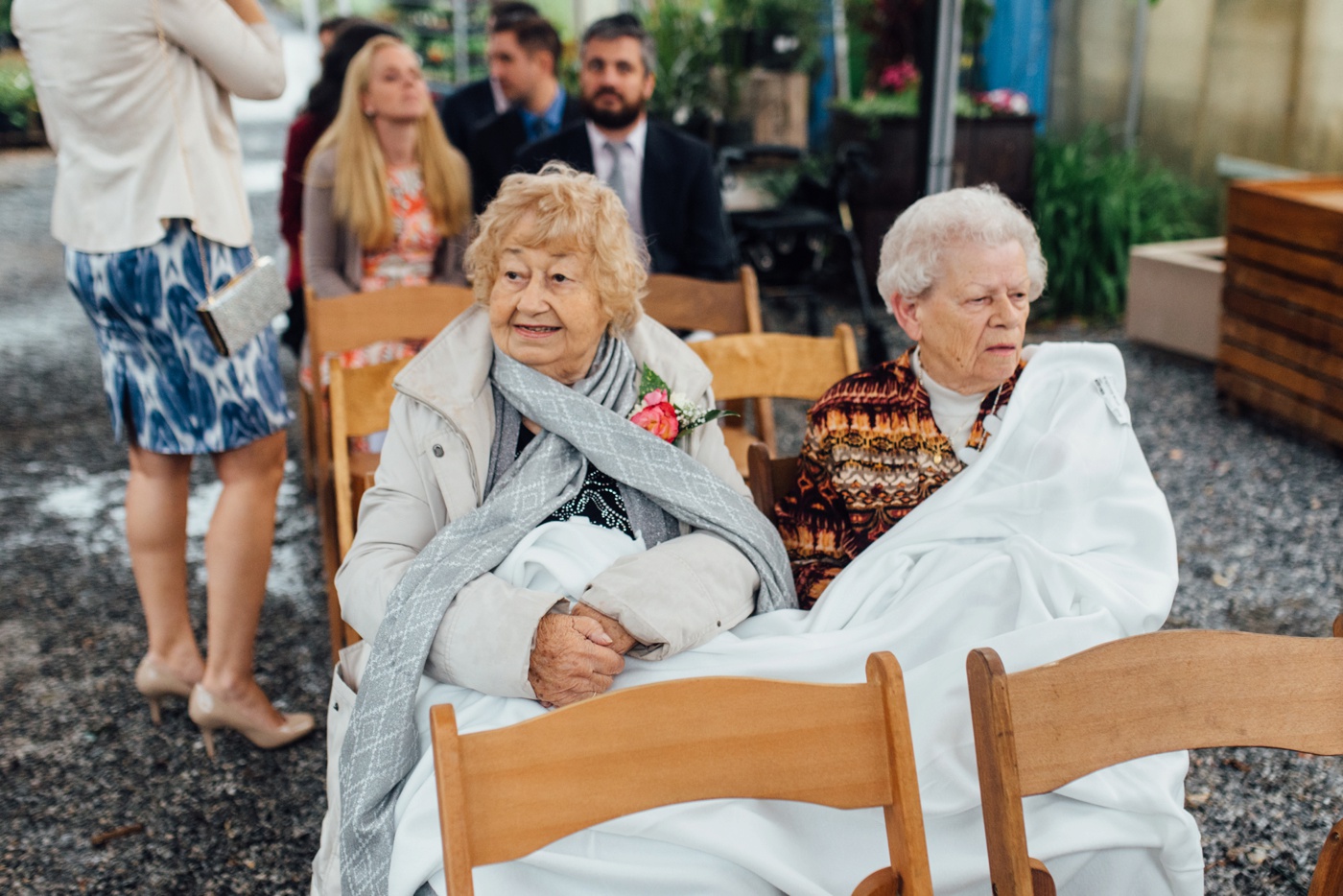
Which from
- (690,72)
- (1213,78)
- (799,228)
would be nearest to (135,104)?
(799,228)

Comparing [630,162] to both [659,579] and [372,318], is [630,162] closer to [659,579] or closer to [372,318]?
[372,318]

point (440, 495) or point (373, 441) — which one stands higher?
point (440, 495)

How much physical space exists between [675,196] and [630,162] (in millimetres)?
203

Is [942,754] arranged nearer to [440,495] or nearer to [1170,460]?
[440,495]

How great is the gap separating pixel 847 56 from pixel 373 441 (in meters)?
5.58

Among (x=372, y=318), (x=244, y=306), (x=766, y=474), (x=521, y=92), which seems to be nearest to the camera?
(x=766, y=474)

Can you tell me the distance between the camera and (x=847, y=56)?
323 inches

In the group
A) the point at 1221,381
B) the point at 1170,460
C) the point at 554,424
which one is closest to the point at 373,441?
the point at 554,424

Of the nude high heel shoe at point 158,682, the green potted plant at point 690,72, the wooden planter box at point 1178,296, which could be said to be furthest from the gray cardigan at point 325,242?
the green potted plant at point 690,72

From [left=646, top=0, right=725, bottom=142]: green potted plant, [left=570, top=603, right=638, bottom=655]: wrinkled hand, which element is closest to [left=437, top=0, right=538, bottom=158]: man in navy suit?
[left=646, top=0, right=725, bottom=142]: green potted plant

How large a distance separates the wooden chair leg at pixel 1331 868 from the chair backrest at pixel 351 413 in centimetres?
206

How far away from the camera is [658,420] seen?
7.23ft

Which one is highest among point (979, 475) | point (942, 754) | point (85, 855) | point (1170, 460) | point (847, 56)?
point (847, 56)

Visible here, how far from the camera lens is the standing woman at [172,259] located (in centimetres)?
261
